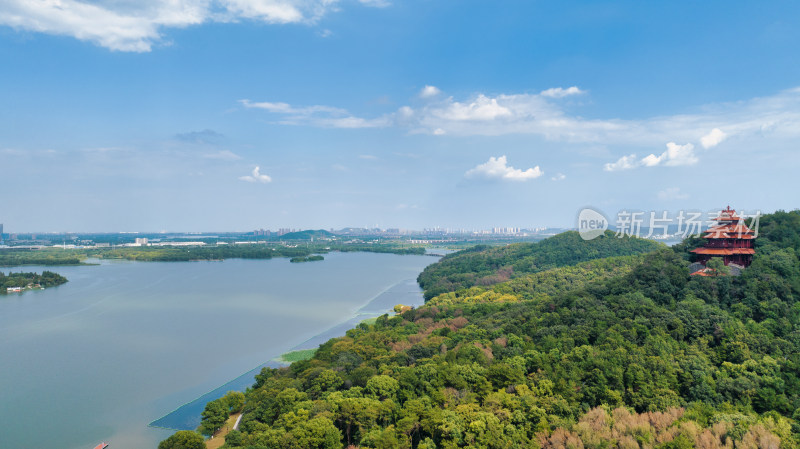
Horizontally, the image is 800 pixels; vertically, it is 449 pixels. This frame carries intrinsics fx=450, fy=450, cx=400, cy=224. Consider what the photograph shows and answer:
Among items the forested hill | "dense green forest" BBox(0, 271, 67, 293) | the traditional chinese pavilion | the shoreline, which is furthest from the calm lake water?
the traditional chinese pavilion

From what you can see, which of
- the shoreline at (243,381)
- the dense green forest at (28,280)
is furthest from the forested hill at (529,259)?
the dense green forest at (28,280)

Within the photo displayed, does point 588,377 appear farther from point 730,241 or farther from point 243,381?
point 243,381

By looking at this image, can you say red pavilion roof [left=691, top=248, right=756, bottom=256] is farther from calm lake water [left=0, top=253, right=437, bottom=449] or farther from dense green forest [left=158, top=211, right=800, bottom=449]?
calm lake water [left=0, top=253, right=437, bottom=449]

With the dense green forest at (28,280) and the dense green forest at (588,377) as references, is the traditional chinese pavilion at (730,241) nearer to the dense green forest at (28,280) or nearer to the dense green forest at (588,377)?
the dense green forest at (588,377)

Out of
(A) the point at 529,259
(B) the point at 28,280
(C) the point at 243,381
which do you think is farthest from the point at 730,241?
(B) the point at 28,280

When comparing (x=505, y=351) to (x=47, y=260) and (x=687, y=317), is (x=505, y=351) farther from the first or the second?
(x=47, y=260)
